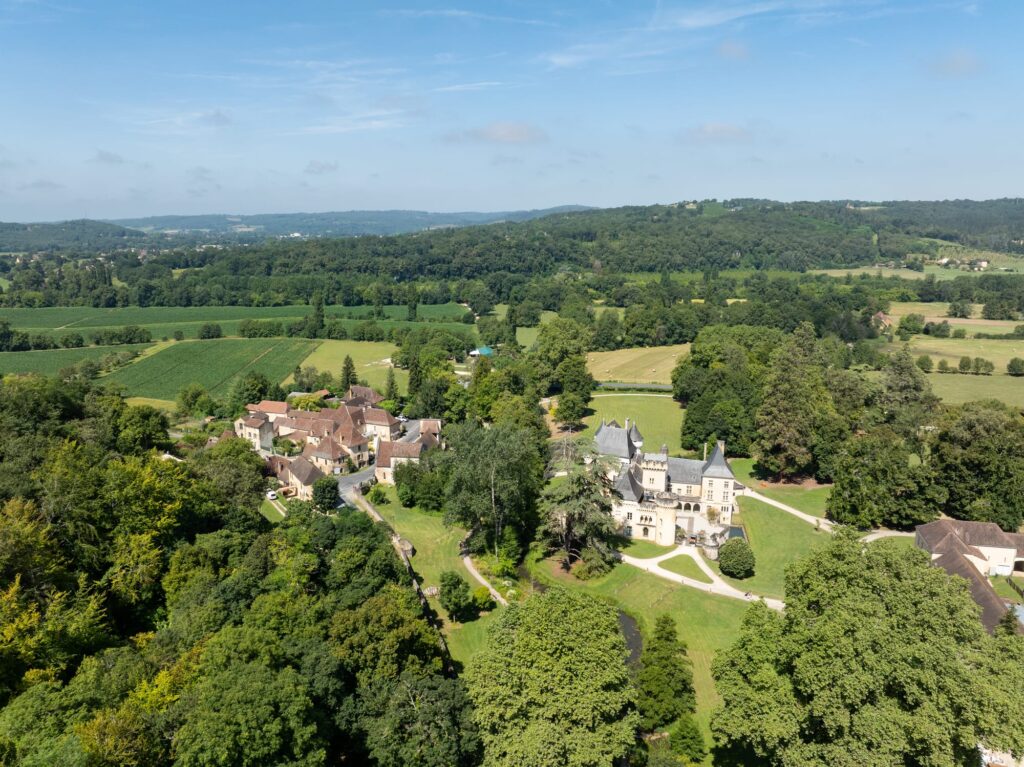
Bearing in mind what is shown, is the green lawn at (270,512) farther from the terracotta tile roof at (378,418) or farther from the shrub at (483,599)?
the shrub at (483,599)

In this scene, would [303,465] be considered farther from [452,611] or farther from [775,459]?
[775,459]

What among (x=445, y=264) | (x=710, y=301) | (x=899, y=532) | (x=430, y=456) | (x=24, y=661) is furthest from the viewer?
(x=445, y=264)

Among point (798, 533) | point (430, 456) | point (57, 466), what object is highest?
point (57, 466)

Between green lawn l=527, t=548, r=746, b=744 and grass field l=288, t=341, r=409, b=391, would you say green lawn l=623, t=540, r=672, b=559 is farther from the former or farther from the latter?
grass field l=288, t=341, r=409, b=391

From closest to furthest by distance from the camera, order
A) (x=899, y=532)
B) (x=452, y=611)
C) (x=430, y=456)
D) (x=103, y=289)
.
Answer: (x=452, y=611) → (x=899, y=532) → (x=430, y=456) → (x=103, y=289)

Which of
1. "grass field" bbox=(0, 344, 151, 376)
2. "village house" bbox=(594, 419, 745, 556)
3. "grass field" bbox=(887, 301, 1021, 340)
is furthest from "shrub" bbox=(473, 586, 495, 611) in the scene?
"grass field" bbox=(887, 301, 1021, 340)

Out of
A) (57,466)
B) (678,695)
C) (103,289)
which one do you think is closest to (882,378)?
(678,695)

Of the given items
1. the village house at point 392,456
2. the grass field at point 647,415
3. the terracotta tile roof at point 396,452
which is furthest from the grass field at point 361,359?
the village house at point 392,456
